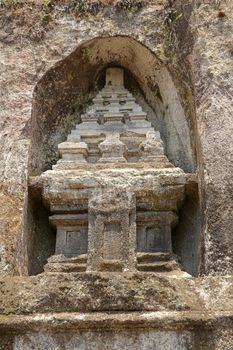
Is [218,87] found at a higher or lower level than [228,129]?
higher

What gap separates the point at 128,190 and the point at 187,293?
60.3 inches

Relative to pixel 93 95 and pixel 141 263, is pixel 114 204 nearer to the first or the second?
pixel 141 263

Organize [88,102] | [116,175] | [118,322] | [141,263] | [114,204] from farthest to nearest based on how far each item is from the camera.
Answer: [88,102] → [116,175] → [114,204] → [141,263] → [118,322]

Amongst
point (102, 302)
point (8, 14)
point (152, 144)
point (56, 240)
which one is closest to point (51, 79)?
point (8, 14)

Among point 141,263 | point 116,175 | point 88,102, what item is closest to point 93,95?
point 88,102

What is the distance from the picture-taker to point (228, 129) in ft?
16.7

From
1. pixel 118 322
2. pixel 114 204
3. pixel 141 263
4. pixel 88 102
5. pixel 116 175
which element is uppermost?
pixel 88 102

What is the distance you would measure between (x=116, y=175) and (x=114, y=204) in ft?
0.92

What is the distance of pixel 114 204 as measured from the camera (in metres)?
5.25

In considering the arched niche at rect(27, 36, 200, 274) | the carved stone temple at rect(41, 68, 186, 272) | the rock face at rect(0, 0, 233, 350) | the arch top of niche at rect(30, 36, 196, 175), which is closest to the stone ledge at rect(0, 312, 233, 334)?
the rock face at rect(0, 0, 233, 350)

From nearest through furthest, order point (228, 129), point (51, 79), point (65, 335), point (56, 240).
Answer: point (65, 335) → point (228, 129) → point (56, 240) → point (51, 79)

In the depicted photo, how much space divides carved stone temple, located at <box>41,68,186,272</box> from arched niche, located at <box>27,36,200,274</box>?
Result: 0.68 ft

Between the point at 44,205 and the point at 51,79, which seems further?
the point at 51,79

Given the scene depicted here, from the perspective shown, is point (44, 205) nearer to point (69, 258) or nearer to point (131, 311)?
point (69, 258)
